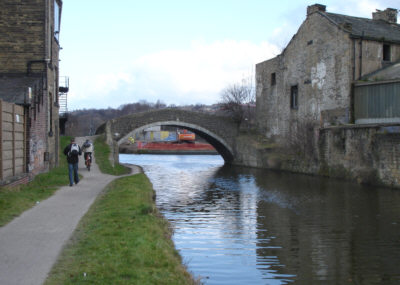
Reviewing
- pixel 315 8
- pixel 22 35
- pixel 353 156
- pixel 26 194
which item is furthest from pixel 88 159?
pixel 315 8

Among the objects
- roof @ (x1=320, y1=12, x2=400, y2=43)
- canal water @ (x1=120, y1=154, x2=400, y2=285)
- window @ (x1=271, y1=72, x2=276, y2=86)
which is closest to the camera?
canal water @ (x1=120, y1=154, x2=400, y2=285)

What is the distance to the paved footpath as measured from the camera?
5.00 meters

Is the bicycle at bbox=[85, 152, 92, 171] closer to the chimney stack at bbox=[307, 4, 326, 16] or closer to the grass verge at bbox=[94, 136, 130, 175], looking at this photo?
the grass verge at bbox=[94, 136, 130, 175]

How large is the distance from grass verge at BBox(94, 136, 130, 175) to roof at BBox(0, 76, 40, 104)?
→ 5705mm

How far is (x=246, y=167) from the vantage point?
106 ft

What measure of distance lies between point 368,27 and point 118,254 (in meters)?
25.0

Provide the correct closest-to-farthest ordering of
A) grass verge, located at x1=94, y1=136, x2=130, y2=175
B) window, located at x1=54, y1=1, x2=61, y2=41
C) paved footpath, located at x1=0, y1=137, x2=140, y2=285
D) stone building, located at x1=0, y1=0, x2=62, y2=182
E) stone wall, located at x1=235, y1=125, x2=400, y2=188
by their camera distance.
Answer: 1. paved footpath, located at x1=0, y1=137, x2=140, y2=285
2. stone building, located at x1=0, y1=0, x2=62, y2=182
3. window, located at x1=54, y1=1, x2=61, y2=41
4. stone wall, located at x1=235, y1=125, x2=400, y2=188
5. grass verge, located at x1=94, y1=136, x2=130, y2=175

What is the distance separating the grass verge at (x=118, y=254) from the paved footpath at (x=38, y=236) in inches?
6.9

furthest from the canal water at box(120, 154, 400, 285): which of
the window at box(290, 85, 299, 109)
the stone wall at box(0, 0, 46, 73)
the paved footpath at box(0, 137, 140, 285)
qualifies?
the window at box(290, 85, 299, 109)

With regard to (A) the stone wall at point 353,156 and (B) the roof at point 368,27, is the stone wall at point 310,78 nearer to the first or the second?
(B) the roof at point 368,27

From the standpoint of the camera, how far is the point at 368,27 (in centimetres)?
2636

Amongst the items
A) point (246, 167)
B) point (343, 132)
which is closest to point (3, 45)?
point (343, 132)

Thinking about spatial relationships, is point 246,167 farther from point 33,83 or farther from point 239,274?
point 239,274

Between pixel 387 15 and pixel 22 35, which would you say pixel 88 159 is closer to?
pixel 22 35
